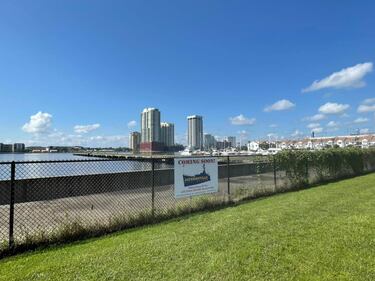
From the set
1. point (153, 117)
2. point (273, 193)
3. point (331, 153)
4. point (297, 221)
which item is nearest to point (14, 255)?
point (297, 221)

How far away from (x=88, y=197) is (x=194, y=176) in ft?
14.9

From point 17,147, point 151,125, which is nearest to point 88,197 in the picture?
point 17,147

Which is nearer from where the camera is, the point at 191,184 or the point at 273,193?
the point at 191,184

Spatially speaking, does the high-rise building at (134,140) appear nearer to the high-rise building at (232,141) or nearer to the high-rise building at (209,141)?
the high-rise building at (209,141)

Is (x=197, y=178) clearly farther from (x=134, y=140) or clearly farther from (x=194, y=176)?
(x=134, y=140)

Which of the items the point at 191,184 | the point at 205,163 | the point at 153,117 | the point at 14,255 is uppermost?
the point at 153,117

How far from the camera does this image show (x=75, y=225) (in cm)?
657

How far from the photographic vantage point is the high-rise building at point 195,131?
509ft

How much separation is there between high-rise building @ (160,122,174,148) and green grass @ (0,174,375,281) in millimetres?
125314

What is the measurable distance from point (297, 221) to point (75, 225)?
15.9ft

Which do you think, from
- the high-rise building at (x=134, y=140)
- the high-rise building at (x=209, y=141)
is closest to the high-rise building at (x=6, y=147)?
the high-rise building at (x=134, y=140)

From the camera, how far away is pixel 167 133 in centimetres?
13838

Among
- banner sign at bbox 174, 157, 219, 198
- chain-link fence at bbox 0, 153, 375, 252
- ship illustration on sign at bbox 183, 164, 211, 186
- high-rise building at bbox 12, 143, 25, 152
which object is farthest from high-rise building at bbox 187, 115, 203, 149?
ship illustration on sign at bbox 183, 164, 211, 186

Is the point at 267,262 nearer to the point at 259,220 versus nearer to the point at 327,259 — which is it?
the point at 327,259
